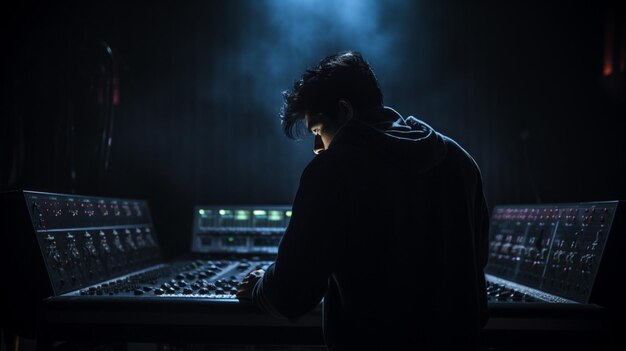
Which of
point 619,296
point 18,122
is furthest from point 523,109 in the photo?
point 18,122

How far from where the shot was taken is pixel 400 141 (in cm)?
112

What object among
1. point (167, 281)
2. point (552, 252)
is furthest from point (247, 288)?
point (552, 252)

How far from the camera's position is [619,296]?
4.90 ft

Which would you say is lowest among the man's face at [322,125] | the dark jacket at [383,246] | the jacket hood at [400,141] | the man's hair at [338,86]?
the dark jacket at [383,246]

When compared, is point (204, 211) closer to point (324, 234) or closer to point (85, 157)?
point (85, 157)

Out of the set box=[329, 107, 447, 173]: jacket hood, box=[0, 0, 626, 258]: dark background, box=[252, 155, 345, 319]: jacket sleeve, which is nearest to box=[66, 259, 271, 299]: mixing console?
box=[252, 155, 345, 319]: jacket sleeve

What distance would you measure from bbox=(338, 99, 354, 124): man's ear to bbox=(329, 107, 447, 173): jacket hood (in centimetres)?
8

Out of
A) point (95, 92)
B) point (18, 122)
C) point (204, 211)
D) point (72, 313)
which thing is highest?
point (95, 92)

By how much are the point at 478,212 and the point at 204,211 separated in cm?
186

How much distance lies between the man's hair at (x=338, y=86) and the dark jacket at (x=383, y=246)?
133 mm

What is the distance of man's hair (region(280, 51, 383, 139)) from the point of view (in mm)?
1265

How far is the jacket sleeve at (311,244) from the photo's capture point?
1.08 metres

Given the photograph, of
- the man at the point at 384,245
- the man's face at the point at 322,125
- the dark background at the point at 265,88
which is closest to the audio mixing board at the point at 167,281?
the man at the point at 384,245

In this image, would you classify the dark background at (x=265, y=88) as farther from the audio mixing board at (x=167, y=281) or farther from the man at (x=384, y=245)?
the man at (x=384, y=245)
